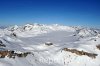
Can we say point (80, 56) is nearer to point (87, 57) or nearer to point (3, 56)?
point (87, 57)

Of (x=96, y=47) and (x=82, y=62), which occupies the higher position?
(x=96, y=47)

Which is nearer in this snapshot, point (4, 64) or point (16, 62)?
point (4, 64)

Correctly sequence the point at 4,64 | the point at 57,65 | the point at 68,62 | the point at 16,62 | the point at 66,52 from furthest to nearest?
the point at 66,52 < the point at 68,62 < the point at 57,65 < the point at 16,62 < the point at 4,64

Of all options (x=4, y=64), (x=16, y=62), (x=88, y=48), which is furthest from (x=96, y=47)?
(x=4, y=64)

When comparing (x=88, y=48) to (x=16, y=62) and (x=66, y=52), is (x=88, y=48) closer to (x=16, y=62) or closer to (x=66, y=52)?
(x=66, y=52)

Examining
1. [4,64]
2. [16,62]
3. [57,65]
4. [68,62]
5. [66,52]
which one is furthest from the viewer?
[66,52]

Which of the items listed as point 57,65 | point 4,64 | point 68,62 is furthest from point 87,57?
point 4,64

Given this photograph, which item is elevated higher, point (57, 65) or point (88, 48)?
point (88, 48)

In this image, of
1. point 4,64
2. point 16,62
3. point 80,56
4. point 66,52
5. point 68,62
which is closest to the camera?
point 4,64

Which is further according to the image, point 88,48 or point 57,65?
point 88,48
